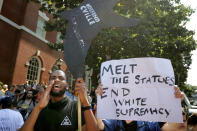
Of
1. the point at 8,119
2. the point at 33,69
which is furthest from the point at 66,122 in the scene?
the point at 33,69

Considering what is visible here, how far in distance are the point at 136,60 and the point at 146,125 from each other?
30.3 inches

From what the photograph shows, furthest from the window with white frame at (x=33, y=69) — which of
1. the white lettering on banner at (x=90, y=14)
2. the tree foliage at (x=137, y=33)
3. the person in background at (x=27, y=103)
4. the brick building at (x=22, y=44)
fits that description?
the white lettering on banner at (x=90, y=14)

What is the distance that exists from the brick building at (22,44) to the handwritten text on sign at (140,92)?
9.87m

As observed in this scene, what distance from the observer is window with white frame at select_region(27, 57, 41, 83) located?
15.0 meters

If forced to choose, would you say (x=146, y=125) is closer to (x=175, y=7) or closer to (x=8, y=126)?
(x=8, y=126)

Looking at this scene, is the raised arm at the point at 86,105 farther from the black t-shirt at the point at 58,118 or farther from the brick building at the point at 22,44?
the brick building at the point at 22,44

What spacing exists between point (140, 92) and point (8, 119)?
2440 millimetres

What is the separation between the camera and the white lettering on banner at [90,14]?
2.26 meters

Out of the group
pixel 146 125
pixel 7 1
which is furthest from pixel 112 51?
pixel 7 1

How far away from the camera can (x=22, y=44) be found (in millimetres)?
13914

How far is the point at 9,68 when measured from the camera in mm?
13391

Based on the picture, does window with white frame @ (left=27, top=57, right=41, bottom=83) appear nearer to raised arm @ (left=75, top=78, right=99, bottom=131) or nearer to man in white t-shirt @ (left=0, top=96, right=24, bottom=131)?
man in white t-shirt @ (left=0, top=96, right=24, bottom=131)

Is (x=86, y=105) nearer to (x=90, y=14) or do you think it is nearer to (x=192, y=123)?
(x=90, y=14)

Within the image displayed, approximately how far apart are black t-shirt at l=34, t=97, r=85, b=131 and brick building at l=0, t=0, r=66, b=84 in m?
9.63
